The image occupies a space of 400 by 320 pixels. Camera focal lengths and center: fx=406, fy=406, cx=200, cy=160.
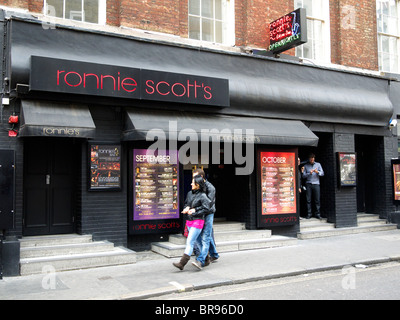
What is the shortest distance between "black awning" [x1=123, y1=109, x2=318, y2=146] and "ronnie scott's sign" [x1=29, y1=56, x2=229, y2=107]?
386 millimetres

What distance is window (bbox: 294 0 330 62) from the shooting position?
13.1 meters

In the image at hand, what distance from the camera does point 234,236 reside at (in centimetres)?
997

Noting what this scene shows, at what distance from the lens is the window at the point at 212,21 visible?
1120cm

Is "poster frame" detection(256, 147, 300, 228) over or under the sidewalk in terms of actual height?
over

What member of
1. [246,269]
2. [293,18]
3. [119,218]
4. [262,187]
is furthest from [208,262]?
[293,18]

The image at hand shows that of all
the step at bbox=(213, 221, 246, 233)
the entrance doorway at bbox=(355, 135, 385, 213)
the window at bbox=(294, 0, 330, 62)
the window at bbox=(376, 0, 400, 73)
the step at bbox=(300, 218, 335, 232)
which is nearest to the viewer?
the step at bbox=(213, 221, 246, 233)

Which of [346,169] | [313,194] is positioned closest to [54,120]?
[313,194]

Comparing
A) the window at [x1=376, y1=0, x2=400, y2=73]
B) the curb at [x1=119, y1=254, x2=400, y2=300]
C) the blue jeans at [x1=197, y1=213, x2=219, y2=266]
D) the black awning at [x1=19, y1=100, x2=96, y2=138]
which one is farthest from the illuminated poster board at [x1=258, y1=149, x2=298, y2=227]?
the window at [x1=376, y1=0, x2=400, y2=73]

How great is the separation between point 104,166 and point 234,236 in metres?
3.60

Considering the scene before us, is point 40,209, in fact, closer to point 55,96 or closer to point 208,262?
point 55,96

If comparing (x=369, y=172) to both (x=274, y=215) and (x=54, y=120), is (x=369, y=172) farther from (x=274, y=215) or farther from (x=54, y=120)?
(x=54, y=120)

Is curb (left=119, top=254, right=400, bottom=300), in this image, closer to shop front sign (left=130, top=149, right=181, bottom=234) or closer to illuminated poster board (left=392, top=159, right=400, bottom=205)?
shop front sign (left=130, top=149, right=181, bottom=234)

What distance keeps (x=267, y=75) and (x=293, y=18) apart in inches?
65.0

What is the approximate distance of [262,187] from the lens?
10.8 meters
